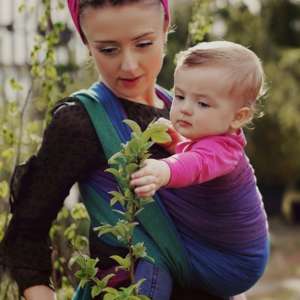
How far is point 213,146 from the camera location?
6.06 ft

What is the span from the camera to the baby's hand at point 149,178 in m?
1.49

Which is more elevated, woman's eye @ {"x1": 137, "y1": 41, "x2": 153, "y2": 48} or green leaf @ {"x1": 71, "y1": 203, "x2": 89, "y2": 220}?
woman's eye @ {"x1": 137, "y1": 41, "x2": 153, "y2": 48}

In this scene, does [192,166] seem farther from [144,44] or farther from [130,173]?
[144,44]

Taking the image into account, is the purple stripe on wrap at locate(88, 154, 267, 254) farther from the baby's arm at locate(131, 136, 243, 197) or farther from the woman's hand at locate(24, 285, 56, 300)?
the woman's hand at locate(24, 285, 56, 300)

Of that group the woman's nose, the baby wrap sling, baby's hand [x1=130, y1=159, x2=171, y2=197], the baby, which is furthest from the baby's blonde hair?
baby's hand [x1=130, y1=159, x2=171, y2=197]

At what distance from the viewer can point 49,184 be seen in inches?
78.7

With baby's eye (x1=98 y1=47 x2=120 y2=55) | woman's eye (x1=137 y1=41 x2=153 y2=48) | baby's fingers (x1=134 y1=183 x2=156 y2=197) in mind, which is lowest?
baby's fingers (x1=134 y1=183 x2=156 y2=197)

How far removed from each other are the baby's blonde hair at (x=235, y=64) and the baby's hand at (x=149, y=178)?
14.2 inches

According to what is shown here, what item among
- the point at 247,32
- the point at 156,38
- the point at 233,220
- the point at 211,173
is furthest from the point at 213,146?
the point at 247,32

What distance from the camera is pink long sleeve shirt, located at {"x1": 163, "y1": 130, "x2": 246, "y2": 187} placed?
1694 millimetres

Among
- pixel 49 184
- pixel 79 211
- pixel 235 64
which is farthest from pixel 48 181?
pixel 79 211

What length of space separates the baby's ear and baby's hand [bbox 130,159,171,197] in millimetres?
342

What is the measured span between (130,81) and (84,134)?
17 cm

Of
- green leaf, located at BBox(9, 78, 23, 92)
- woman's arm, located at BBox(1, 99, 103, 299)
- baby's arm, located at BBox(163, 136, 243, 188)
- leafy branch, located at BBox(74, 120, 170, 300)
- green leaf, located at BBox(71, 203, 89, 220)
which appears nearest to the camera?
leafy branch, located at BBox(74, 120, 170, 300)
